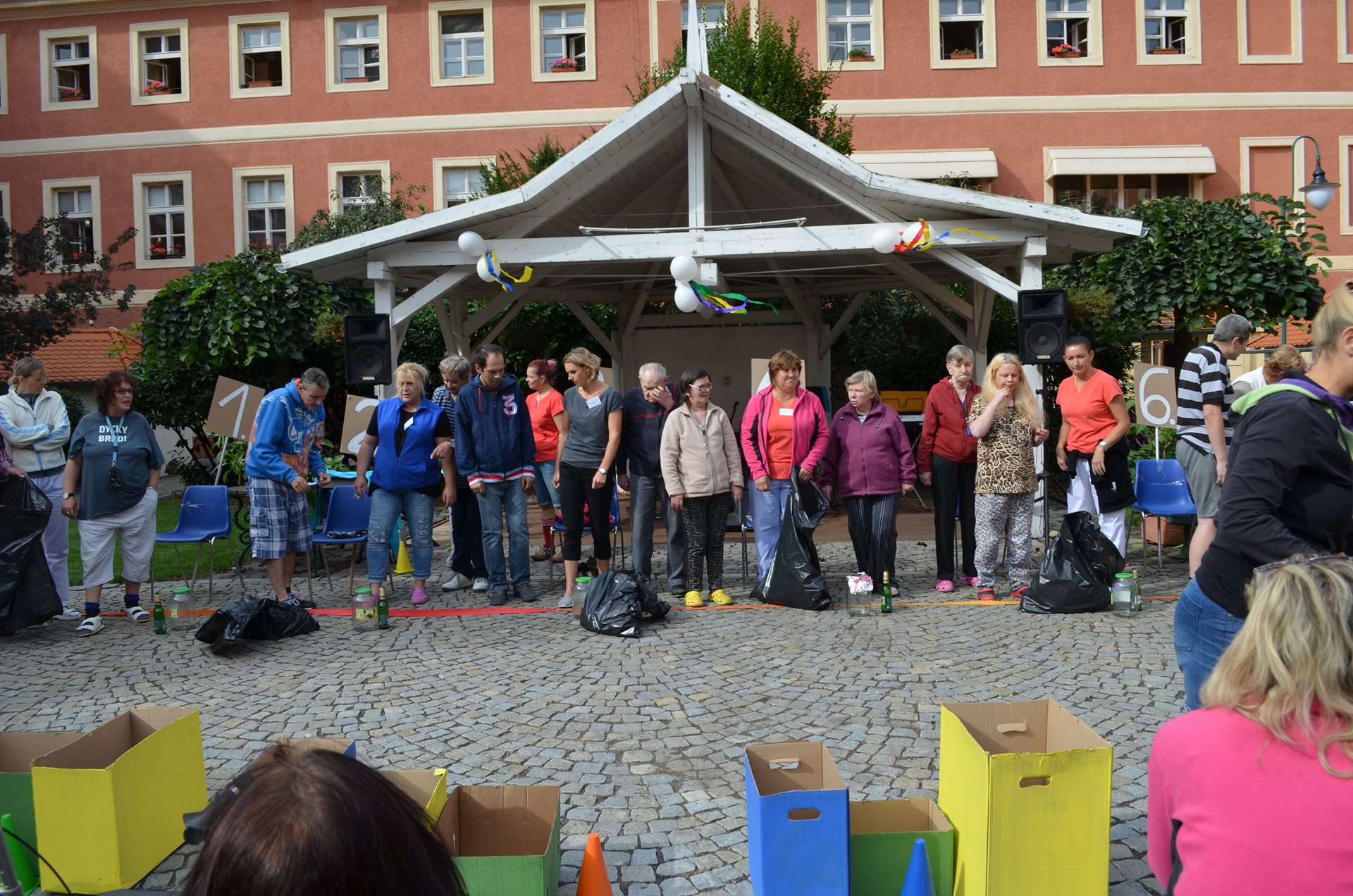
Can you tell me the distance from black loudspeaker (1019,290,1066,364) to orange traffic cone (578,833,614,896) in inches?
274

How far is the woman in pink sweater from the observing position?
5.74 feet

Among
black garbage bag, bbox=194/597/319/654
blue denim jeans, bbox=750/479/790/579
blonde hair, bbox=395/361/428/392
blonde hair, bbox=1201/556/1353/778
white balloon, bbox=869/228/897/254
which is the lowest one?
black garbage bag, bbox=194/597/319/654

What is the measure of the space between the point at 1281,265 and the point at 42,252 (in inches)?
699

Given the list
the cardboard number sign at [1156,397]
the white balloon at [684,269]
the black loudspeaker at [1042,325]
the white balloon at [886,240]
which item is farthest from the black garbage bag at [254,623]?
the cardboard number sign at [1156,397]

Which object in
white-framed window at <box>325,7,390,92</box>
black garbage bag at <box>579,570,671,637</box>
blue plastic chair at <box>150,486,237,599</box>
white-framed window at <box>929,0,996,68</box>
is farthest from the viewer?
white-framed window at <box>325,7,390,92</box>

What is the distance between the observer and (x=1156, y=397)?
881cm

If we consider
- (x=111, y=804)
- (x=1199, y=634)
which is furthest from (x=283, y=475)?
(x=1199, y=634)

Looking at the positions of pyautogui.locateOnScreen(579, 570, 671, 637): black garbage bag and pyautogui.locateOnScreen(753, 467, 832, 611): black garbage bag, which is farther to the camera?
pyautogui.locateOnScreen(753, 467, 832, 611): black garbage bag

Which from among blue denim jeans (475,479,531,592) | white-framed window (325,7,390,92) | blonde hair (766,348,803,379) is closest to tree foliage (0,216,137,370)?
white-framed window (325,7,390,92)

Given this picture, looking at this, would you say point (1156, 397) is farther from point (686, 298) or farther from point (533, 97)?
point (533, 97)

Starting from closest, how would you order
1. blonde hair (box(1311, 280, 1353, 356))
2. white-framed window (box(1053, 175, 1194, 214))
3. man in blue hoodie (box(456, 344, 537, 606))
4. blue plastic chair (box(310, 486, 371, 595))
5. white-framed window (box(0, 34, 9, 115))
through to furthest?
blonde hair (box(1311, 280, 1353, 356))
man in blue hoodie (box(456, 344, 537, 606))
blue plastic chair (box(310, 486, 371, 595))
white-framed window (box(1053, 175, 1194, 214))
white-framed window (box(0, 34, 9, 115))

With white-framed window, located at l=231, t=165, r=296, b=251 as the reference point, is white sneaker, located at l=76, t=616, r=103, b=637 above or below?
below

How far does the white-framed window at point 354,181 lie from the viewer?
2214 cm

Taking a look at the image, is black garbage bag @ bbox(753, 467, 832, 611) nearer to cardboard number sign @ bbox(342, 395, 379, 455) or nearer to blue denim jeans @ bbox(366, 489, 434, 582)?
blue denim jeans @ bbox(366, 489, 434, 582)
